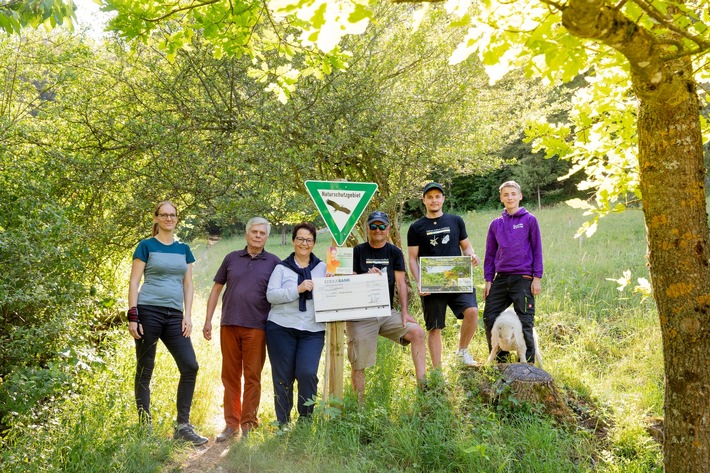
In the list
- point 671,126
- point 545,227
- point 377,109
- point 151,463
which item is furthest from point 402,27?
point 545,227

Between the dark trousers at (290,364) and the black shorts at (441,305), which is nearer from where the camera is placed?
the dark trousers at (290,364)

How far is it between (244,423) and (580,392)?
3.34 metres

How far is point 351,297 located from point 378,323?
0.52 m

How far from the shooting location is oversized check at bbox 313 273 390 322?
497cm

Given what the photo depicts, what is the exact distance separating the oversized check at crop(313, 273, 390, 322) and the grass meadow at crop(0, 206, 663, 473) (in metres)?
0.79

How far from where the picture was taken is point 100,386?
5.57 m

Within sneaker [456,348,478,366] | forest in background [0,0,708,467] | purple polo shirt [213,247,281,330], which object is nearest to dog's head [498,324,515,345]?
sneaker [456,348,478,366]

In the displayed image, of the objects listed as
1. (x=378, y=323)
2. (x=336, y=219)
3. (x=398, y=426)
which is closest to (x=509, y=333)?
(x=378, y=323)

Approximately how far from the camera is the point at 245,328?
5230 millimetres

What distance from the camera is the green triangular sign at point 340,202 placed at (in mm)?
5055

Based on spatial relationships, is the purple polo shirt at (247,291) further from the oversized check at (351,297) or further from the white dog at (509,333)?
the white dog at (509,333)

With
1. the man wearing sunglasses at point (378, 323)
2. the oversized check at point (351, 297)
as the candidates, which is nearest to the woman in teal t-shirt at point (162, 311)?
the oversized check at point (351, 297)

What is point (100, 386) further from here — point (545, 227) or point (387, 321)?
point (545, 227)

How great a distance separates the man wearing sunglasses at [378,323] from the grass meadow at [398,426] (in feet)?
0.80
